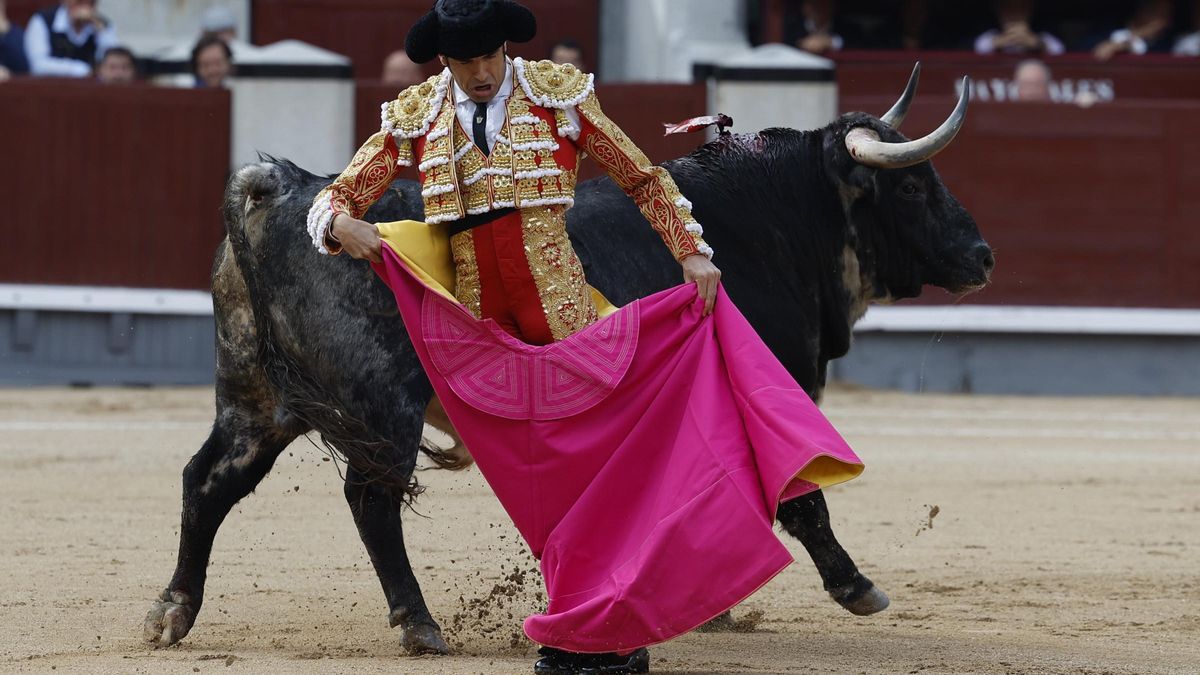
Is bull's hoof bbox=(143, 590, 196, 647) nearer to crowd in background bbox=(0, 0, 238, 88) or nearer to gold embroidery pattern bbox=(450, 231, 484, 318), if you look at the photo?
gold embroidery pattern bbox=(450, 231, 484, 318)

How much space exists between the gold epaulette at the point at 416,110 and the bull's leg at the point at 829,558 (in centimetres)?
100

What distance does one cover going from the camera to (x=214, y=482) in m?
3.60

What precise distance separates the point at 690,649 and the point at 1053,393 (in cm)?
553

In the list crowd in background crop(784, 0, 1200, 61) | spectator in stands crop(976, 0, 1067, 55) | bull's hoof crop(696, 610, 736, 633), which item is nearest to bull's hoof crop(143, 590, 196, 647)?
bull's hoof crop(696, 610, 736, 633)

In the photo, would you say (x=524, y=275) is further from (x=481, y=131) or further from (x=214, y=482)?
(x=214, y=482)

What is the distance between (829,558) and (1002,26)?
252 inches

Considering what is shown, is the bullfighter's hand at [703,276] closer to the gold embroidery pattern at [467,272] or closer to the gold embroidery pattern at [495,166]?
the gold embroidery pattern at [495,166]

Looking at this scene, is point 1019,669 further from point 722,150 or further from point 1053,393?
point 1053,393

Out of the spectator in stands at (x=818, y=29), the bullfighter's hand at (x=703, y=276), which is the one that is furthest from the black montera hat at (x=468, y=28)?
the spectator in stands at (x=818, y=29)

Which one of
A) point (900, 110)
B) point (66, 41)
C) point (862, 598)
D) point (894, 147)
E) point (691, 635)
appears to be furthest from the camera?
point (66, 41)

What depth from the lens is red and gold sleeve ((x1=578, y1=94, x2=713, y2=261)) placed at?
3223 millimetres

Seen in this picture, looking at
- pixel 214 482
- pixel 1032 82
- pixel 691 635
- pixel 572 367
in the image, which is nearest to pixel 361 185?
→ pixel 572 367

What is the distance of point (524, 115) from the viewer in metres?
3.24

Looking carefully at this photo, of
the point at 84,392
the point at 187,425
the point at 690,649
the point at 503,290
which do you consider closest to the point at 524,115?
the point at 503,290
